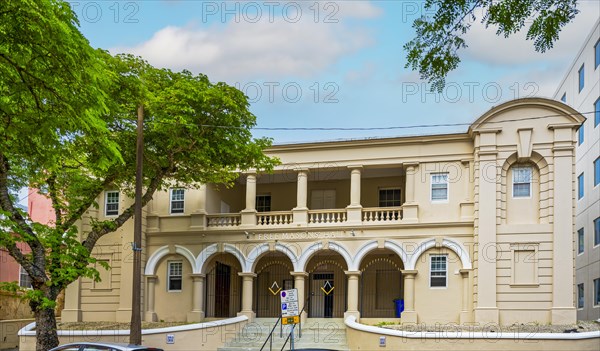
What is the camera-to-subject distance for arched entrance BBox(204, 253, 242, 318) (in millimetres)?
33500

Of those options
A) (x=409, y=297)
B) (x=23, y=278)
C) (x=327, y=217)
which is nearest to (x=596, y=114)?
(x=409, y=297)

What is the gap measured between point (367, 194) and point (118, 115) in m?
13.5

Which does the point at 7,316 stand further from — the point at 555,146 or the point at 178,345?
the point at 555,146

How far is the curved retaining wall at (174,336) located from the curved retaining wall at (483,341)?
6018 millimetres

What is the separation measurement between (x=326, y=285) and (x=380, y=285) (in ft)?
7.68

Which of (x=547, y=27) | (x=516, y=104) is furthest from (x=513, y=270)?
(x=547, y=27)

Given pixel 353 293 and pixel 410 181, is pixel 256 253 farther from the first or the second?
pixel 410 181

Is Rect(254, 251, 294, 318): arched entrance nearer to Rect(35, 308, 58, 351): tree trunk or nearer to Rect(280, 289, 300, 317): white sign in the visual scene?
Rect(35, 308, 58, 351): tree trunk

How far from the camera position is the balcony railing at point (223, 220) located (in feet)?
108

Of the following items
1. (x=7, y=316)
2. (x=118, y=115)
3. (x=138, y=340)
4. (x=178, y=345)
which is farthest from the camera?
(x=7, y=316)

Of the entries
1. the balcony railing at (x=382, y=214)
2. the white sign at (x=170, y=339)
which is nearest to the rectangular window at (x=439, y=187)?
the balcony railing at (x=382, y=214)

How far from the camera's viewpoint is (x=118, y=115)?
78.4 ft

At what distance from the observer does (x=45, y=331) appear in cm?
2338

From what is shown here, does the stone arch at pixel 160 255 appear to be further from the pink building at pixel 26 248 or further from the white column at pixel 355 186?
the pink building at pixel 26 248
